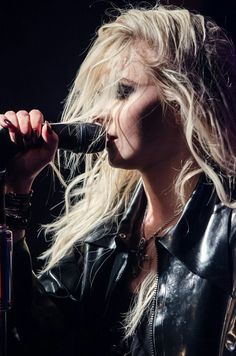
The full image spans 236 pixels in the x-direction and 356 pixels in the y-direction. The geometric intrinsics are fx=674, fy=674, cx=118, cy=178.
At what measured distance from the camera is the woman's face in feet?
4.69

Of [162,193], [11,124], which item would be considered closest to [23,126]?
[11,124]

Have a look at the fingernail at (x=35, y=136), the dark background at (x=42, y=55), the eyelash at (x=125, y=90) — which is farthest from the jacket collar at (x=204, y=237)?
the dark background at (x=42, y=55)

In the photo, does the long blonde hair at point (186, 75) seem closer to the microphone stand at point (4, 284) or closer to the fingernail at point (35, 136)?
the fingernail at point (35, 136)

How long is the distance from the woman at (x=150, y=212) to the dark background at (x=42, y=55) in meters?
0.30

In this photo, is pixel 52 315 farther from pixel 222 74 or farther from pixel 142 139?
pixel 222 74

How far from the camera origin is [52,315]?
5.28 feet

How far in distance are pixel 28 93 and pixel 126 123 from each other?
0.63 metres

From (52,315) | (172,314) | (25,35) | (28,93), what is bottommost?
(52,315)

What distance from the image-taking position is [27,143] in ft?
4.12

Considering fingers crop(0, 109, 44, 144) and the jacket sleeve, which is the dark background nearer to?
the jacket sleeve

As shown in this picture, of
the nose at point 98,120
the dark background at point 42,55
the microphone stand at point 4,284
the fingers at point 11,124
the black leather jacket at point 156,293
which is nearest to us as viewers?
the microphone stand at point 4,284

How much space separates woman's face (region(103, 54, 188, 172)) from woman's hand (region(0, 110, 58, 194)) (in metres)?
0.15

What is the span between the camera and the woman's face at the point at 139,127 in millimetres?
1431

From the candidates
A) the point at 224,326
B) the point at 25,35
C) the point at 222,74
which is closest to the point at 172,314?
the point at 224,326
